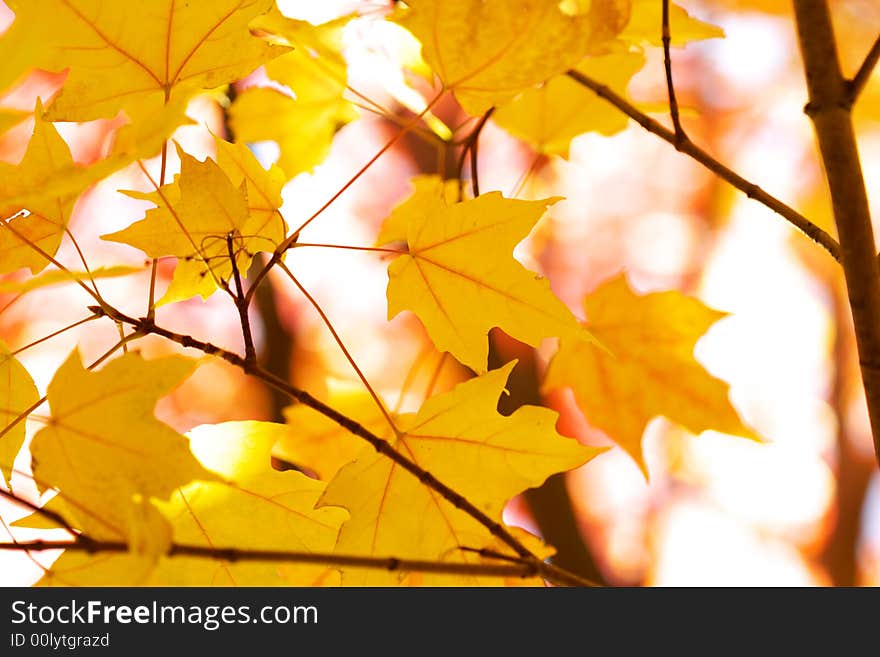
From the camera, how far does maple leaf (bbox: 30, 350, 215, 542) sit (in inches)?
15.9

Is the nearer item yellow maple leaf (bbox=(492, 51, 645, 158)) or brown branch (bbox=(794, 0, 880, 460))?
brown branch (bbox=(794, 0, 880, 460))

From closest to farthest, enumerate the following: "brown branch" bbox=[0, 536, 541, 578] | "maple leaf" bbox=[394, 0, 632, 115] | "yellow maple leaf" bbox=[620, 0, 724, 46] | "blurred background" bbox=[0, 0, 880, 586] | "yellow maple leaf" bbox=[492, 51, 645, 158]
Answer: "brown branch" bbox=[0, 536, 541, 578] < "maple leaf" bbox=[394, 0, 632, 115] < "yellow maple leaf" bbox=[620, 0, 724, 46] < "yellow maple leaf" bbox=[492, 51, 645, 158] < "blurred background" bbox=[0, 0, 880, 586]

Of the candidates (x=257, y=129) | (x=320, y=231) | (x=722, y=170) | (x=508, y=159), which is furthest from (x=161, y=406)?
(x=722, y=170)

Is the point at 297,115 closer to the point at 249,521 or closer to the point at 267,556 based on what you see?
the point at 249,521

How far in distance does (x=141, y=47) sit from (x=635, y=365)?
54 cm

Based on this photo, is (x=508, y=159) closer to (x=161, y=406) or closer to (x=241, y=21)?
(x=161, y=406)

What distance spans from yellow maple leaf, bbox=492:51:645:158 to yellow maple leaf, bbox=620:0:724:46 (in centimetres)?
14

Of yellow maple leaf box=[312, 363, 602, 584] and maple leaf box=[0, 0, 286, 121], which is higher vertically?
maple leaf box=[0, 0, 286, 121]

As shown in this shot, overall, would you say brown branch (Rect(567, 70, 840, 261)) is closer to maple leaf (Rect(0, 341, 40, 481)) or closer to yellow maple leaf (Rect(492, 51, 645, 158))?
yellow maple leaf (Rect(492, 51, 645, 158))

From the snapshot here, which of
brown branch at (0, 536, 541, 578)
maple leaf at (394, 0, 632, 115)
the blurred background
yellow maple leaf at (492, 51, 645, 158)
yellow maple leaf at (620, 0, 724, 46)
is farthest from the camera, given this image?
the blurred background

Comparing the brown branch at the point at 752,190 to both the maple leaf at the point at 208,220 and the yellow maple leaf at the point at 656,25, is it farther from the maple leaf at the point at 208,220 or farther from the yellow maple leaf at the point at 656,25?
the maple leaf at the point at 208,220

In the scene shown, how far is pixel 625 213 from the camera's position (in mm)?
2582

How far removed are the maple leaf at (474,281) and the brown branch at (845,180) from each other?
179mm

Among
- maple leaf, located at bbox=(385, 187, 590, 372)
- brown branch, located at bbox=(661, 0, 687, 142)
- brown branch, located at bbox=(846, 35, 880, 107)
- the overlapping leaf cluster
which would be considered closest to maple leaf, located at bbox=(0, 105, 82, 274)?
the overlapping leaf cluster
